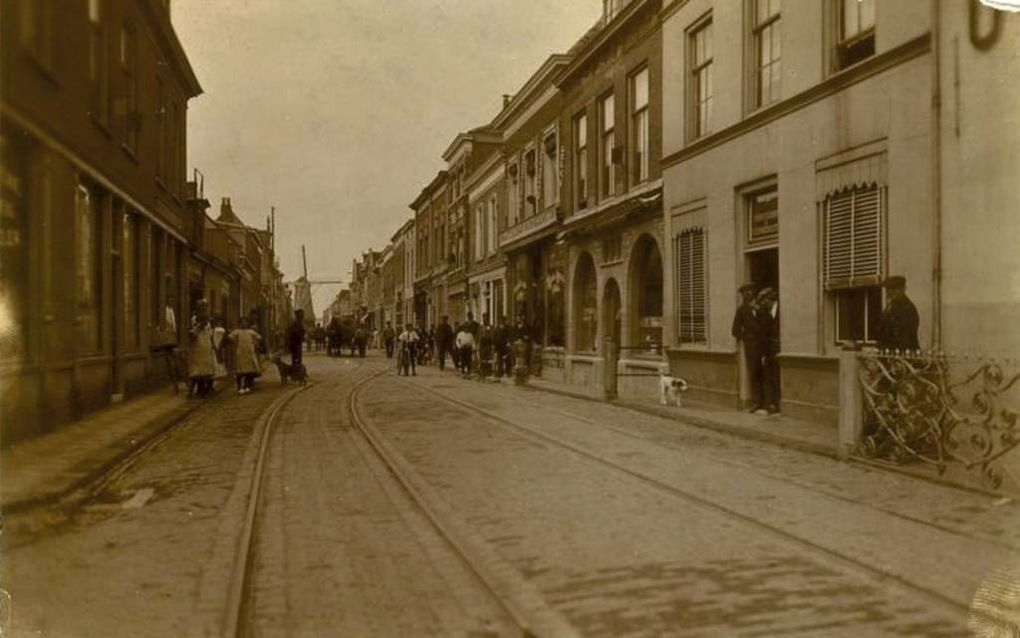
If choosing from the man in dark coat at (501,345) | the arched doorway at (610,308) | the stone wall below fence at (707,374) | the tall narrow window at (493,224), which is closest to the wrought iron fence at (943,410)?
the stone wall below fence at (707,374)

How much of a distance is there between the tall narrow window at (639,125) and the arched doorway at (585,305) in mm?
3186

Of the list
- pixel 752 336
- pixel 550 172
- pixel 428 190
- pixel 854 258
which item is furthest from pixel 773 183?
pixel 428 190

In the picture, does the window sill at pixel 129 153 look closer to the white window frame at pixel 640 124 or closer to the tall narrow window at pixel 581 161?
the white window frame at pixel 640 124

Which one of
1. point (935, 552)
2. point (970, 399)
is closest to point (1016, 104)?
point (970, 399)

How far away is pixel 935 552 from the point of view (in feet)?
17.8

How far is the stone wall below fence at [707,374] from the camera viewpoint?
14.6m

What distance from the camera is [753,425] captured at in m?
12.0

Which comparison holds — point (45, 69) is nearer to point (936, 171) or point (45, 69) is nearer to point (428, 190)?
point (936, 171)

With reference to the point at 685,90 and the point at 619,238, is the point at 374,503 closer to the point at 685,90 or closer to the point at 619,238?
the point at 685,90

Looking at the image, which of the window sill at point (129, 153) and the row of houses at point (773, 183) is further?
the window sill at point (129, 153)

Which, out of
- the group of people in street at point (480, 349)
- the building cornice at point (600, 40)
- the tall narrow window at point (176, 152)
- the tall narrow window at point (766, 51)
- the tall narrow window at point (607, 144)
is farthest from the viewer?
the group of people in street at point (480, 349)

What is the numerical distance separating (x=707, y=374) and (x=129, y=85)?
10.6 meters

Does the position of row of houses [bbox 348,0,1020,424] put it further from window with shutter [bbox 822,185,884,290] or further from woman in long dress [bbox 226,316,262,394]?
woman in long dress [bbox 226,316,262,394]

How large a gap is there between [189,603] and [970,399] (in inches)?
251
